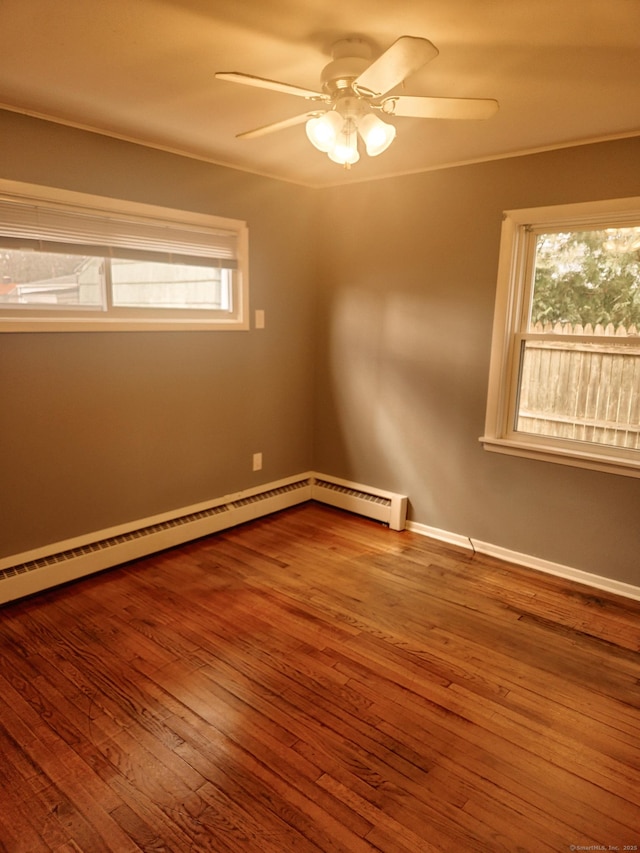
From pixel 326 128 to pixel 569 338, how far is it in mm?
1864

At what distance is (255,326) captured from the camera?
383 centimetres

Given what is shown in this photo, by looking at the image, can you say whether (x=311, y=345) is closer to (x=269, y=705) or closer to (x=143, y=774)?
(x=269, y=705)

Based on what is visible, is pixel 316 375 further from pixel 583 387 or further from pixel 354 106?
pixel 354 106

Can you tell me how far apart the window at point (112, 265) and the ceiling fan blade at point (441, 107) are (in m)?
Answer: 1.70

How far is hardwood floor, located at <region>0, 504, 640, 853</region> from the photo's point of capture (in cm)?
166

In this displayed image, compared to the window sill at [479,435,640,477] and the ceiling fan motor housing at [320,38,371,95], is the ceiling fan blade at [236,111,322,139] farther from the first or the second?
the window sill at [479,435,640,477]

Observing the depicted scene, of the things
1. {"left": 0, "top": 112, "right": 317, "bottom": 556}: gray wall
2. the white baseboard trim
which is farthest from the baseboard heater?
the white baseboard trim

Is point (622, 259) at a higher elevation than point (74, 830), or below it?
higher

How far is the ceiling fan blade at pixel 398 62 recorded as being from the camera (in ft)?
4.70

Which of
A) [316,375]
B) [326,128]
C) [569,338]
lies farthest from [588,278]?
[316,375]

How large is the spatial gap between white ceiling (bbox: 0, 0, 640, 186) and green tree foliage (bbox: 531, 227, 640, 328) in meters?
0.50

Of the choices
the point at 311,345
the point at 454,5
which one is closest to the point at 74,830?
the point at 454,5

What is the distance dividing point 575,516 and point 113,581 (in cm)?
260

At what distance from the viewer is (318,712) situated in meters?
2.11
